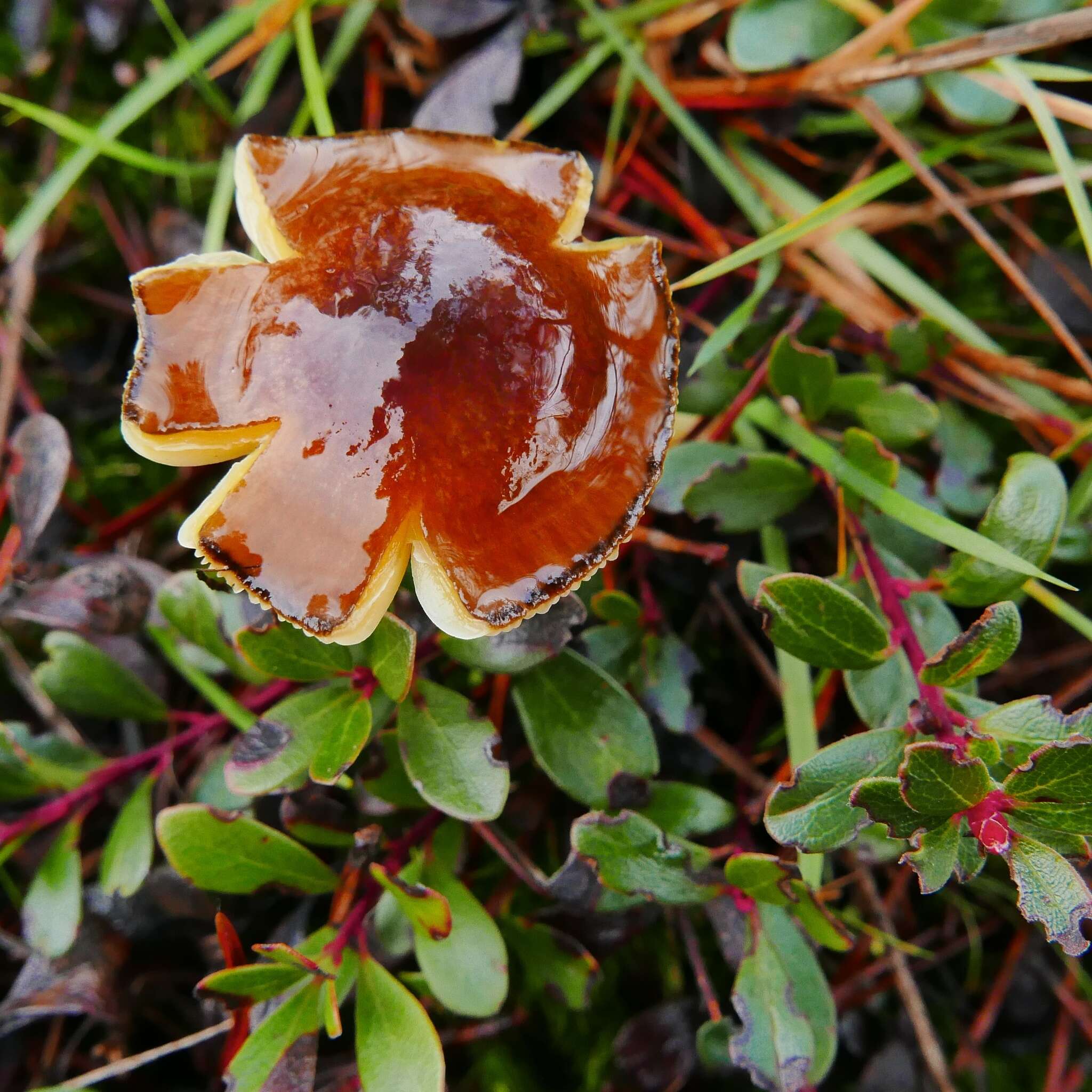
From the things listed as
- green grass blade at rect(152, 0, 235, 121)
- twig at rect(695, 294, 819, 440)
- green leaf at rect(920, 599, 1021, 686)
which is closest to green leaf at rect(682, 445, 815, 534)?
twig at rect(695, 294, 819, 440)

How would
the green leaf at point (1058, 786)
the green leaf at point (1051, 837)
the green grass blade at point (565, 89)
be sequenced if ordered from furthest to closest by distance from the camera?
the green grass blade at point (565, 89) → the green leaf at point (1051, 837) → the green leaf at point (1058, 786)

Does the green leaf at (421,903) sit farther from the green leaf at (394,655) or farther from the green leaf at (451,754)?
the green leaf at (394,655)

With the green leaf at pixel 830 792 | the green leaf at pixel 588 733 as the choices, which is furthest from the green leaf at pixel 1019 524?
the green leaf at pixel 588 733

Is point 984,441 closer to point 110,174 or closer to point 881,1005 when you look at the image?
point 881,1005

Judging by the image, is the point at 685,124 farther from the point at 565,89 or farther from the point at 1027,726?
the point at 1027,726

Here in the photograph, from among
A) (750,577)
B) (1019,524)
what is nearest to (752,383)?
(750,577)

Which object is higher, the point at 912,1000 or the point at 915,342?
the point at 915,342

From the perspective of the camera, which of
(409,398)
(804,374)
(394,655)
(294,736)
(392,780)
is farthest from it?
(804,374)
